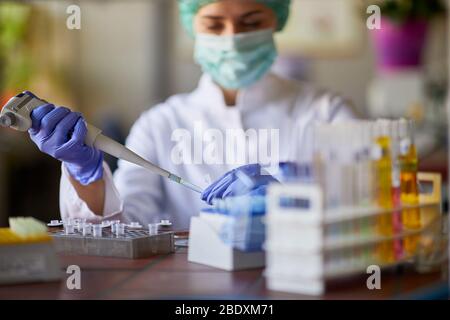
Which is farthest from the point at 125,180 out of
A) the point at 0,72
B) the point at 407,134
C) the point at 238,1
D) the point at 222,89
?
the point at 0,72

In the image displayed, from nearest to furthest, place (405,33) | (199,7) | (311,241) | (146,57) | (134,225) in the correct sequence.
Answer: (311,241) < (134,225) < (199,7) < (405,33) < (146,57)

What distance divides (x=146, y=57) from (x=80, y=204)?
10.7 feet

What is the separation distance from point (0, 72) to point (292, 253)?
10.7 feet

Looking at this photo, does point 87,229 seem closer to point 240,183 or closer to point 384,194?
point 240,183

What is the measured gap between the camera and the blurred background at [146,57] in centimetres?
386

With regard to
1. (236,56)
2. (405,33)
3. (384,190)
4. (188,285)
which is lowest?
(188,285)

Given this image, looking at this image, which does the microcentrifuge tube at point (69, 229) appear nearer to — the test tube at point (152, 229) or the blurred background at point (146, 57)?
the test tube at point (152, 229)

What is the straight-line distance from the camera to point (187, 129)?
1.66 metres

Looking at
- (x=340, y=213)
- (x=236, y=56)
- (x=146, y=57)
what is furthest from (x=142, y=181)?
(x=146, y=57)

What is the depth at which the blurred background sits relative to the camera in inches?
152

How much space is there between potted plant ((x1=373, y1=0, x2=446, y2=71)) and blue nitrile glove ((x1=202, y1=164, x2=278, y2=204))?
2756 millimetres

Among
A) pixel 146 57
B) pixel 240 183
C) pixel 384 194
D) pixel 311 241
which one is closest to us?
pixel 311 241

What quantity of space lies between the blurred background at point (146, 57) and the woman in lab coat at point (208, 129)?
216 centimetres

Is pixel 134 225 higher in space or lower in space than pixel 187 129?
lower
